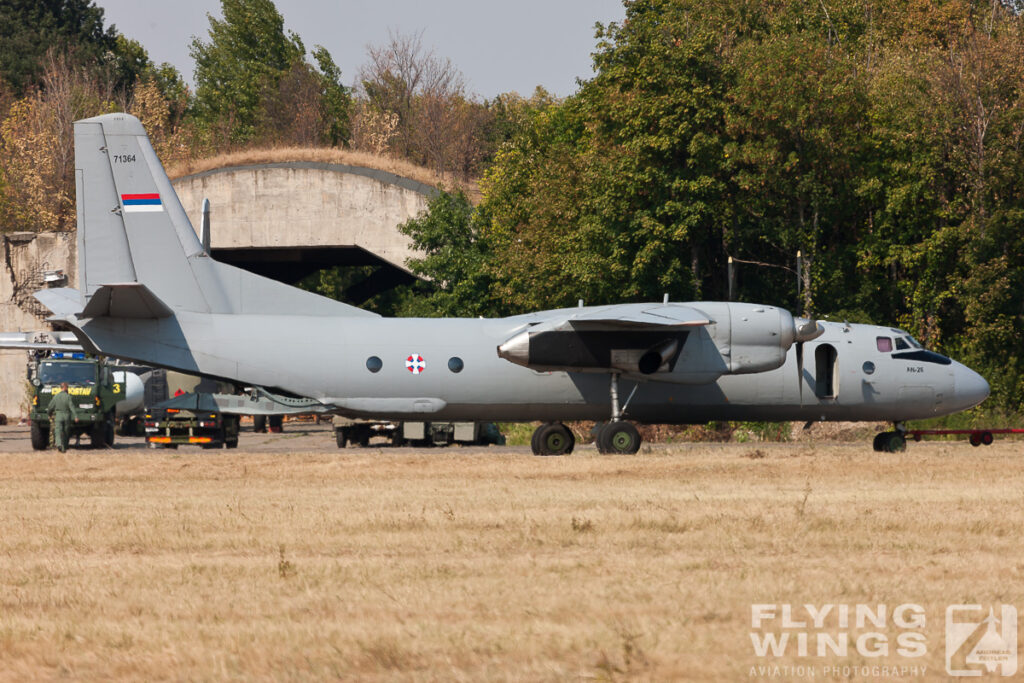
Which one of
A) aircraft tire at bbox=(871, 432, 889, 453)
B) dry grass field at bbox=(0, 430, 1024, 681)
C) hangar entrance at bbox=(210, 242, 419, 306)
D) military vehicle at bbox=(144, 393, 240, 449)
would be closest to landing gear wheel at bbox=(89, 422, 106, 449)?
military vehicle at bbox=(144, 393, 240, 449)

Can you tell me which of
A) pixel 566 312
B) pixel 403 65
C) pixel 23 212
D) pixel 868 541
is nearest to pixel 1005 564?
pixel 868 541

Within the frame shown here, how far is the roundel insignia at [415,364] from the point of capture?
2614 cm

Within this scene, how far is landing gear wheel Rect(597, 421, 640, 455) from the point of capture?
26.4 m

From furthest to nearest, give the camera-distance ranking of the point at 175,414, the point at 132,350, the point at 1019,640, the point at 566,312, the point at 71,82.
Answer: the point at 71,82 < the point at 175,414 < the point at 566,312 < the point at 132,350 < the point at 1019,640

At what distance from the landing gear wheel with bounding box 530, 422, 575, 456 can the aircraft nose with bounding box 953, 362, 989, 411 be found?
9.28 meters

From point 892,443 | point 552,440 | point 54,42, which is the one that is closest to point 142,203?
point 552,440

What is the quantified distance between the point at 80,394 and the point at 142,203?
1107 centimetres

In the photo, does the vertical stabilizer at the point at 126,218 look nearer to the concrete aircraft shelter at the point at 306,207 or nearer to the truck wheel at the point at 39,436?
the truck wheel at the point at 39,436

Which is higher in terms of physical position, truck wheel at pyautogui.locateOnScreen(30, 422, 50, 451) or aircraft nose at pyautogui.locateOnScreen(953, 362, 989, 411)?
aircraft nose at pyautogui.locateOnScreen(953, 362, 989, 411)

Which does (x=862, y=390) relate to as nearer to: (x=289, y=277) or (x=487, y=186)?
(x=487, y=186)

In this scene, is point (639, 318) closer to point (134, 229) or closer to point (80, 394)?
point (134, 229)

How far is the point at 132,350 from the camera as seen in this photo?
2516 cm

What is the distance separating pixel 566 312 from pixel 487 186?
27.5m

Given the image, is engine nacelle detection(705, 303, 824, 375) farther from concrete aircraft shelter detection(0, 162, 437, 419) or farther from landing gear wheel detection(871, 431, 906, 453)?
concrete aircraft shelter detection(0, 162, 437, 419)
